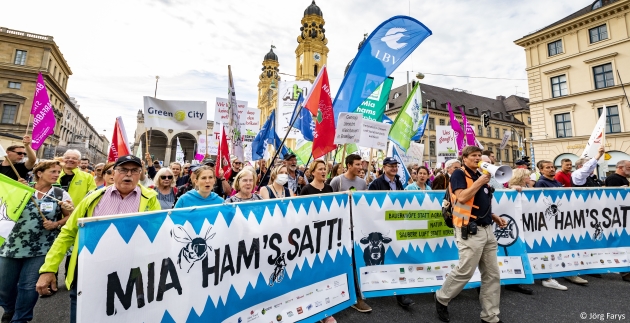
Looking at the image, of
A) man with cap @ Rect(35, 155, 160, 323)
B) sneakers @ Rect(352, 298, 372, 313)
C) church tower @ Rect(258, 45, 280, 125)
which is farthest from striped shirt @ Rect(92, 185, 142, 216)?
church tower @ Rect(258, 45, 280, 125)

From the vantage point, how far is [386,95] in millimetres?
7637

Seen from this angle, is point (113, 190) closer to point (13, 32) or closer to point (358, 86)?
point (358, 86)

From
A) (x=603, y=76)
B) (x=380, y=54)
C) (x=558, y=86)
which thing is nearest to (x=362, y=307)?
(x=380, y=54)

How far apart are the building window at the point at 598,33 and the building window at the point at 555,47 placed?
218 centimetres

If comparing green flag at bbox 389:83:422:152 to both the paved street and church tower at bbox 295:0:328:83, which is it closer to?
the paved street

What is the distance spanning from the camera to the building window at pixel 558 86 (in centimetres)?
2689

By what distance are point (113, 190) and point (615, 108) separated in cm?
3547

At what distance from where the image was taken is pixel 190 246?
7.91 ft

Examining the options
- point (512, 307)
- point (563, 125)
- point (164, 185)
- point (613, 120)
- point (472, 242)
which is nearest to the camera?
point (472, 242)

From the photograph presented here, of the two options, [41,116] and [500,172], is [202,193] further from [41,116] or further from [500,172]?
[41,116]

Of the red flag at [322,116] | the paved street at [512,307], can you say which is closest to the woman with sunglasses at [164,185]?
the paved street at [512,307]

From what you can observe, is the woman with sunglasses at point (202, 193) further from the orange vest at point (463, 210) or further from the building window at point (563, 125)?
the building window at point (563, 125)

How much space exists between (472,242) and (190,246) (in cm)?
302

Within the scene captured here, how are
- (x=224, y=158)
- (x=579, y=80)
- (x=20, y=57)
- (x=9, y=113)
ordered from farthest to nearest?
(x=20, y=57)
(x=9, y=113)
(x=579, y=80)
(x=224, y=158)
